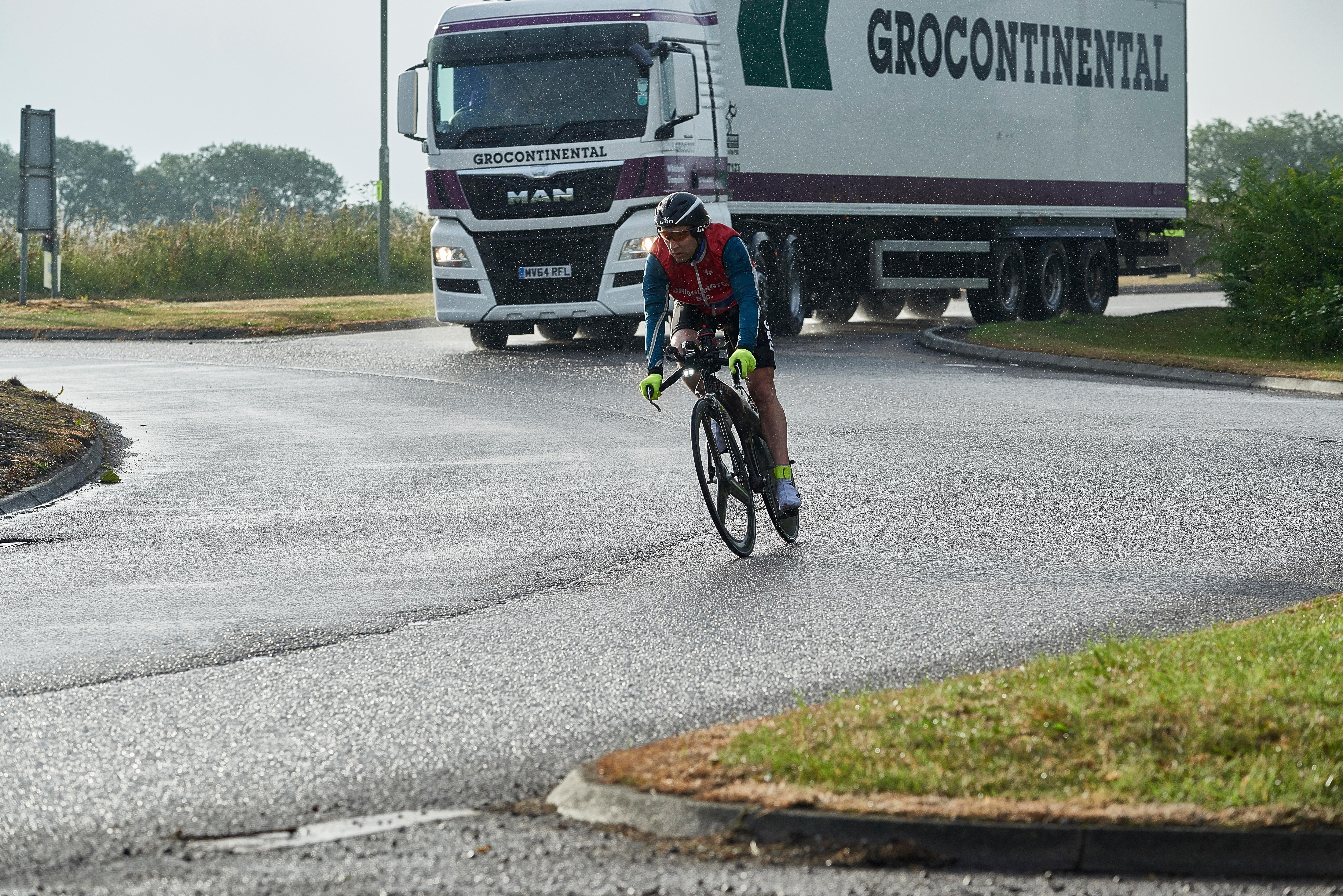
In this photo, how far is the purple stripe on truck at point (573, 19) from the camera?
1966cm

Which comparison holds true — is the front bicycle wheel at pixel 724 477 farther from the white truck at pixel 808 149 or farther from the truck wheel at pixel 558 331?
the truck wheel at pixel 558 331

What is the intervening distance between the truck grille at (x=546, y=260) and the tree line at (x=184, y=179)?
383ft

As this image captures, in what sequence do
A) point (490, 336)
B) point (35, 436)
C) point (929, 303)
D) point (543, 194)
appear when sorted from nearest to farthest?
point (35, 436), point (543, 194), point (490, 336), point (929, 303)

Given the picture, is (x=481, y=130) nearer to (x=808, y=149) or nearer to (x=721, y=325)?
(x=808, y=149)

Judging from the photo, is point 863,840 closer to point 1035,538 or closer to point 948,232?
point 1035,538

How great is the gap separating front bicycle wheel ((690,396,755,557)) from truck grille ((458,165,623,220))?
1111 cm

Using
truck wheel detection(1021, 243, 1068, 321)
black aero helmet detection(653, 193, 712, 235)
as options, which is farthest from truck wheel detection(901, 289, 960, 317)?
black aero helmet detection(653, 193, 712, 235)

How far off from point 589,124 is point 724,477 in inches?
459

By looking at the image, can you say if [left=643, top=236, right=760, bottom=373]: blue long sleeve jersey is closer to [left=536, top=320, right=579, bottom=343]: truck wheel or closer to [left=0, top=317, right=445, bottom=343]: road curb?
[left=536, top=320, right=579, bottom=343]: truck wheel

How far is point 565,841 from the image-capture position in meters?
4.32

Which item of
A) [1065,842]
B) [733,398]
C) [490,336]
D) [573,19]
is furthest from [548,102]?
[1065,842]

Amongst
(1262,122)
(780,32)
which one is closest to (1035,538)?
(780,32)

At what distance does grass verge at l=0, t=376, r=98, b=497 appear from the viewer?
1145 centimetres

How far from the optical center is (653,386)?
27.6ft
